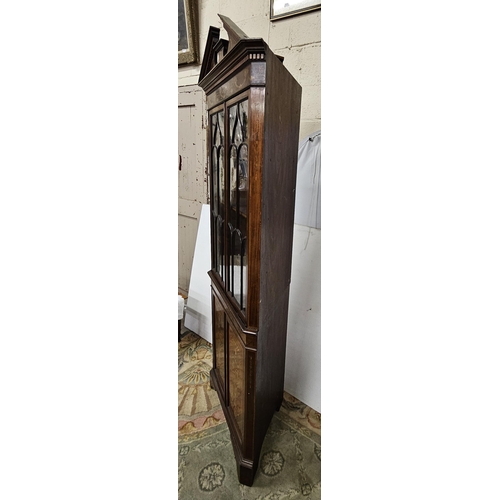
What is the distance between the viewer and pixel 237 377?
1.40 m

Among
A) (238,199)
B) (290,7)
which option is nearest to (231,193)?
(238,199)

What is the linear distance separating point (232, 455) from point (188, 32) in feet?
7.46

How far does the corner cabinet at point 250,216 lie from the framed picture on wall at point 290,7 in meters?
0.50

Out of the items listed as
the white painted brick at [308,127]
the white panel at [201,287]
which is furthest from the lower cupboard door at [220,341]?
the white painted brick at [308,127]

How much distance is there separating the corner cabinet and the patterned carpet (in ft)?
0.26

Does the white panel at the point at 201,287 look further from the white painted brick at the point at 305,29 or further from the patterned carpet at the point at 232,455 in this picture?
the white painted brick at the point at 305,29

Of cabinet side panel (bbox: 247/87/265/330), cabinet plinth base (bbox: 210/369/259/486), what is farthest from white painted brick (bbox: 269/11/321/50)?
cabinet plinth base (bbox: 210/369/259/486)

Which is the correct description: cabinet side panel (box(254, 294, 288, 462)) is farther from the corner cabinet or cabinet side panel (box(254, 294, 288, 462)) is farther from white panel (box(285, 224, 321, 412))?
white panel (box(285, 224, 321, 412))

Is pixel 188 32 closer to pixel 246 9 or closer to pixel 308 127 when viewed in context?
pixel 246 9

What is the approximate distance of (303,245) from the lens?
5.53ft
